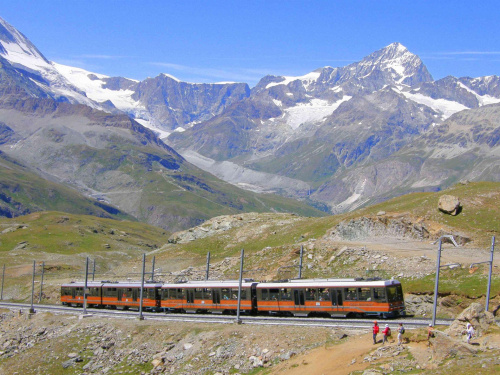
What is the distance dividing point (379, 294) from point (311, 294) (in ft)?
25.2

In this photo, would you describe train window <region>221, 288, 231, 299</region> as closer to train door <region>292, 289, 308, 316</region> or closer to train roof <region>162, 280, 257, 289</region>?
train roof <region>162, 280, 257, 289</region>

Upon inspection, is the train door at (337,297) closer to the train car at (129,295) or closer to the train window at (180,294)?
the train window at (180,294)

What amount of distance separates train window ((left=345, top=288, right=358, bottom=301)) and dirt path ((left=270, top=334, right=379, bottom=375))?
9351mm

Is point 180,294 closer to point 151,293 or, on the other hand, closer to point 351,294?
point 151,293

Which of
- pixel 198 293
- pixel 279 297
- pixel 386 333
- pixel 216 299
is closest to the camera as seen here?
pixel 386 333

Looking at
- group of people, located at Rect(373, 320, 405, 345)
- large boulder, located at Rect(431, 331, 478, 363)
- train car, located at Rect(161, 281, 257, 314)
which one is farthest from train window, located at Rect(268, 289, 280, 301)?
large boulder, located at Rect(431, 331, 478, 363)

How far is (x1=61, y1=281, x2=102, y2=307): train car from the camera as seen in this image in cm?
8100

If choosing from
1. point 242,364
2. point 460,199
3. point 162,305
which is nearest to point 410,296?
point 242,364

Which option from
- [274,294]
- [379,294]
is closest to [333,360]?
[379,294]

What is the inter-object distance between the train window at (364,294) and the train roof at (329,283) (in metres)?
0.41

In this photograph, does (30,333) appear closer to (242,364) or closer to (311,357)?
(242,364)

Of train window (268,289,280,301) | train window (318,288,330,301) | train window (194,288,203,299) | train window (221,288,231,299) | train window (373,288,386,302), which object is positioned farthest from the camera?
train window (194,288,203,299)

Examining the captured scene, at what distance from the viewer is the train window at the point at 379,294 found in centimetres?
5120

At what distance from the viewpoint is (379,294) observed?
5147cm
